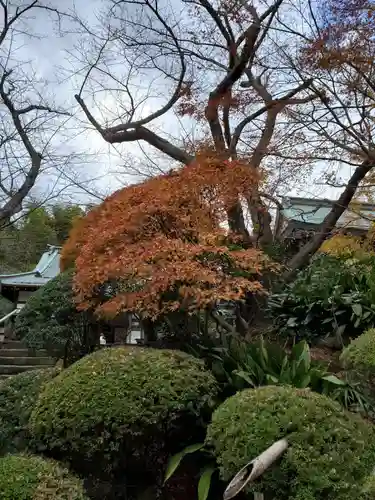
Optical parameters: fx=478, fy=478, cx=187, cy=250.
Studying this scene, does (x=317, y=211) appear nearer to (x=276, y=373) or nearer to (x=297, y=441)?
(x=276, y=373)

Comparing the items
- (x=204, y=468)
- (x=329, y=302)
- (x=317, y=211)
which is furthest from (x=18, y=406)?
(x=317, y=211)

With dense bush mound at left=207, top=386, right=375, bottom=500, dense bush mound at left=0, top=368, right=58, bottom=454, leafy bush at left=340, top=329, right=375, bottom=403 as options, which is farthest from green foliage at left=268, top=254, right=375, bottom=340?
dense bush mound at left=0, top=368, right=58, bottom=454

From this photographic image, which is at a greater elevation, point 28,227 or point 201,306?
point 28,227

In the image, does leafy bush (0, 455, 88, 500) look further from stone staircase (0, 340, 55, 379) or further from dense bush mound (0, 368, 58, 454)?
stone staircase (0, 340, 55, 379)

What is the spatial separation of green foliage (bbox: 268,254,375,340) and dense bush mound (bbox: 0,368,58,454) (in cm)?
391

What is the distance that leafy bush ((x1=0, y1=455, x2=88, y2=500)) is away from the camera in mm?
2781

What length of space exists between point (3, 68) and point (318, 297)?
6815 millimetres

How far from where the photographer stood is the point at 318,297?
7.01 metres

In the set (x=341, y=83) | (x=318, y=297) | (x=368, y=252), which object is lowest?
(x=318, y=297)

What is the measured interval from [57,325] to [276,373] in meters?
3.41

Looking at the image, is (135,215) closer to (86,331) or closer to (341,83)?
(86,331)

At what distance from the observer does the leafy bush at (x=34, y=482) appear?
278 cm

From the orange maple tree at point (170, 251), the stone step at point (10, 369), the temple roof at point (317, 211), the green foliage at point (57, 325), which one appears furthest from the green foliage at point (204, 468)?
the temple roof at point (317, 211)

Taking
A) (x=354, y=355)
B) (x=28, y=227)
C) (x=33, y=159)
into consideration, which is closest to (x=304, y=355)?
(x=354, y=355)
